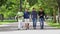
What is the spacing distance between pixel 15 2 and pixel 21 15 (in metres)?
41.7

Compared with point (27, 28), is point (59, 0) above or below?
above

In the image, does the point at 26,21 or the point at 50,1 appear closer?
the point at 26,21

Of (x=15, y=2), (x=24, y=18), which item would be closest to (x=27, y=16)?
(x=24, y=18)

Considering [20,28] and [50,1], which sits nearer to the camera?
[20,28]

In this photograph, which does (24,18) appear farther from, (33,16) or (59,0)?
(59,0)

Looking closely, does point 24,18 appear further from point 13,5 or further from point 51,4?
point 13,5

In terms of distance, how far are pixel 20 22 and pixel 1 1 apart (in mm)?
15998

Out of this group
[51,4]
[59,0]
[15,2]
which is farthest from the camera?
[15,2]

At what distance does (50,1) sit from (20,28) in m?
20.7

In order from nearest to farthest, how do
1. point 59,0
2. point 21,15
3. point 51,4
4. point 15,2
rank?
point 21,15 → point 59,0 → point 51,4 → point 15,2

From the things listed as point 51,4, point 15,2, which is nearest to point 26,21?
point 51,4

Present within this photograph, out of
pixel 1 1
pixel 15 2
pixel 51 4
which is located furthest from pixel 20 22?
pixel 15 2

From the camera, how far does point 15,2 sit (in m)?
62.6

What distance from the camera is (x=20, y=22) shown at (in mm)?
21250
